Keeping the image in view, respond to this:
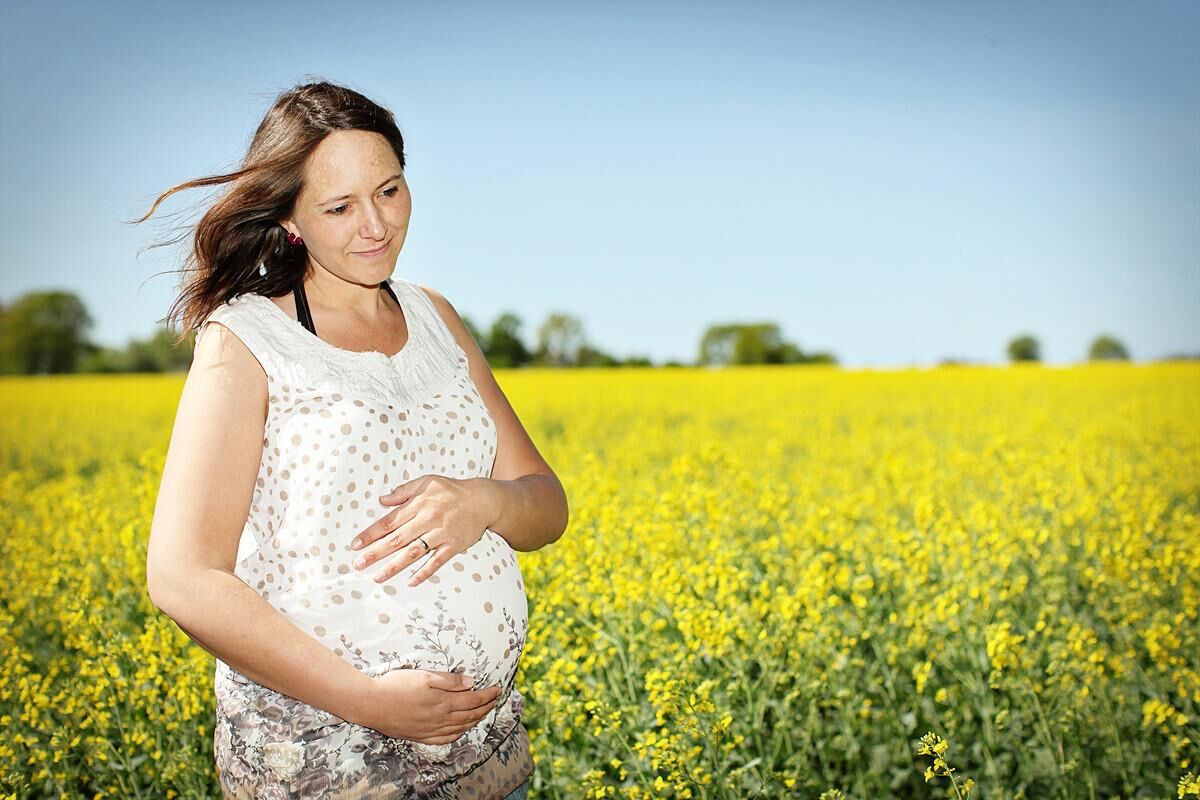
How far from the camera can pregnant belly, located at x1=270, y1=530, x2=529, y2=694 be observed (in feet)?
4.70

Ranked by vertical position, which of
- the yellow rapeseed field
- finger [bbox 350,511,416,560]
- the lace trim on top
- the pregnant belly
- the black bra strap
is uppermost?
the black bra strap

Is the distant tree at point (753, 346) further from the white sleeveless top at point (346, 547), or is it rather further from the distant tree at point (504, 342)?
the white sleeveless top at point (346, 547)

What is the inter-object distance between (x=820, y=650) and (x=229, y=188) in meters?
2.13

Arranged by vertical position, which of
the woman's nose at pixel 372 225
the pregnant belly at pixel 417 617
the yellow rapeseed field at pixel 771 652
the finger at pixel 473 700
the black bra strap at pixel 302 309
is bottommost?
the yellow rapeseed field at pixel 771 652

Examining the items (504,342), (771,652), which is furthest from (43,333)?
(771,652)

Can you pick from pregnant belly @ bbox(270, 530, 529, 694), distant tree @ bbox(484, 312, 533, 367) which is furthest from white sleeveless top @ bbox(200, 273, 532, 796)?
distant tree @ bbox(484, 312, 533, 367)

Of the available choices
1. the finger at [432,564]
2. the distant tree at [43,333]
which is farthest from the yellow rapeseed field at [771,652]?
the distant tree at [43,333]

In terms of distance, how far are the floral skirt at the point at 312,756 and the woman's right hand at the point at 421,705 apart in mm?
43

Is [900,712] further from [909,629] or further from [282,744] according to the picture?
[282,744]

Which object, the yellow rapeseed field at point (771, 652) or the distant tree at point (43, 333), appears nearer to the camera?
the yellow rapeseed field at point (771, 652)

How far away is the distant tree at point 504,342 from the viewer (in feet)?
69.5

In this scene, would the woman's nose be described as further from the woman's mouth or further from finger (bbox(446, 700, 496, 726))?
finger (bbox(446, 700, 496, 726))

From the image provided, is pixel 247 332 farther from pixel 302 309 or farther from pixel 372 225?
pixel 372 225

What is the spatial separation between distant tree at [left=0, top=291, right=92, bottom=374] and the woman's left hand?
29.1 metres
